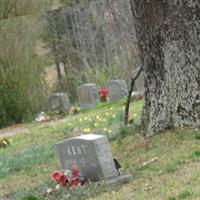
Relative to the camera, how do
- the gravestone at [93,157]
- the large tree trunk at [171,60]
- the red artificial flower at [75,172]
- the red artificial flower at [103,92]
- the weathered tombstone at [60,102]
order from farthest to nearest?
the weathered tombstone at [60,102] → the red artificial flower at [103,92] → the large tree trunk at [171,60] → the red artificial flower at [75,172] → the gravestone at [93,157]

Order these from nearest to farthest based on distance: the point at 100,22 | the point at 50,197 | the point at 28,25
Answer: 1. the point at 50,197
2. the point at 28,25
3. the point at 100,22

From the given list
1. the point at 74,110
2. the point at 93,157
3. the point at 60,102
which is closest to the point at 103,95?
the point at 74,110

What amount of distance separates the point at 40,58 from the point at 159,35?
10.9 metres

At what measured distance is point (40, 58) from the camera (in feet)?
62.8

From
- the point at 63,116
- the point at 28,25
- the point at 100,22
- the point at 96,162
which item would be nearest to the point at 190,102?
the point at 96,162

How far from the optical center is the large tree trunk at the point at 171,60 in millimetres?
8242

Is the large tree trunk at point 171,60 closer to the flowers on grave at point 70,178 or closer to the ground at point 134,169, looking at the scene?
the ground at point 134,169

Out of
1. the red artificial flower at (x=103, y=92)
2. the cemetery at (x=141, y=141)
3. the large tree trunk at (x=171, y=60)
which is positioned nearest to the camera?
the cemetery at (x=141, y=141)

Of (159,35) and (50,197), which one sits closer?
(50,197)

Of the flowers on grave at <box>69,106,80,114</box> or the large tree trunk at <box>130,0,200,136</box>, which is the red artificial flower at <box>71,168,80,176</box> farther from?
the flowers on grave at <box>69,106,80,114</box>

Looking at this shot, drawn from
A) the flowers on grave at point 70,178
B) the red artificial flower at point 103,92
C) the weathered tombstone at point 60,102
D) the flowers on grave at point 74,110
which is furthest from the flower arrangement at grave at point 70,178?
the weathered tombstone at point 60,102

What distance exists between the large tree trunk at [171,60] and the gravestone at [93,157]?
4.98ft

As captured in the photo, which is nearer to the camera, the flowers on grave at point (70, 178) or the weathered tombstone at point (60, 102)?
the flowers on grave at point (70, 178)

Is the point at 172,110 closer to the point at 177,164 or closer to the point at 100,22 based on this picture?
the point at 177,164
